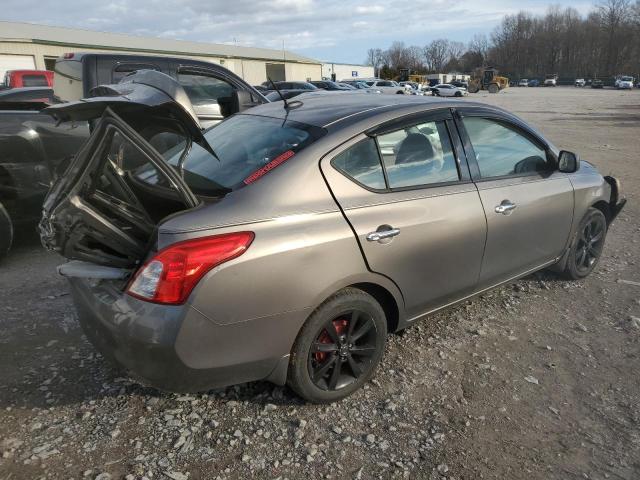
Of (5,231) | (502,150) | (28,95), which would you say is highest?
(28,95)

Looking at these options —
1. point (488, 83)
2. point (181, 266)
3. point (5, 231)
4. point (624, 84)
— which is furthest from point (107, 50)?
point (624, 84)

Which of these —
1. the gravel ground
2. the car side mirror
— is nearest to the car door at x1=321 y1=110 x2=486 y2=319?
the gravel ground

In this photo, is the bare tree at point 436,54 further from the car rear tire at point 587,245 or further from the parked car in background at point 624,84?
the car rear tire at point 587,245

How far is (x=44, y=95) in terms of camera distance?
8141 mm

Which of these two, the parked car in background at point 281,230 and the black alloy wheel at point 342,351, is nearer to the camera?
the parked car in background at point 281,230

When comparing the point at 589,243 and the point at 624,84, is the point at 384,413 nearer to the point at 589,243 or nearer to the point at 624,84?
the point at 589,243

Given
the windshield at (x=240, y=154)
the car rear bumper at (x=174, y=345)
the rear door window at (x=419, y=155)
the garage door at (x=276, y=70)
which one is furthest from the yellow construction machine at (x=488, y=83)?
the car rear bumper at (x=174, y=345)

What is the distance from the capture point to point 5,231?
15.2ft

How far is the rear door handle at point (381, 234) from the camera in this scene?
261cm

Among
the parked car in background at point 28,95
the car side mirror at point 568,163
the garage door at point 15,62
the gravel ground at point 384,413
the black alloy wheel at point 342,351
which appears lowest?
the gravel ground at point 384,413

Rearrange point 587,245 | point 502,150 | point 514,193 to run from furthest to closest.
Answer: point 587,245 < point 502,150 < point 514,193

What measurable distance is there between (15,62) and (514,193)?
36.4m

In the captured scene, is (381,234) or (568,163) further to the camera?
(568,163)

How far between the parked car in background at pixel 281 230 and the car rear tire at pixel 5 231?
7.69ft
